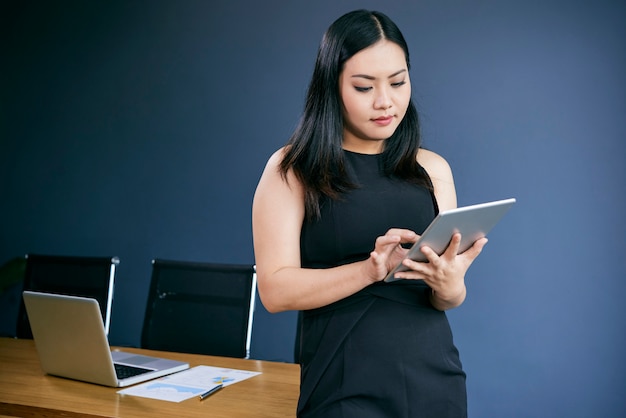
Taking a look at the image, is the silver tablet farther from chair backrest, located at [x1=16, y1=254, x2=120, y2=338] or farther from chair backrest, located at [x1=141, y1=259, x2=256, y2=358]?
chair backrest, located at [x1=16, y1=254, x2=120, y2=338]

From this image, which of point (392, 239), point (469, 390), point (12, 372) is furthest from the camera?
point (469, 390)

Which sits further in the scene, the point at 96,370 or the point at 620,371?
the point at 620,371

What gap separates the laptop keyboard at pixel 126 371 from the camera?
86.5 inches

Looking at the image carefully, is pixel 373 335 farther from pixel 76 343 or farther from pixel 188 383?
pixel 76 343

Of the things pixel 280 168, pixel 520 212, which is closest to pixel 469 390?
pixel 520 212

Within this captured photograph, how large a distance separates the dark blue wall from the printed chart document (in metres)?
1.79

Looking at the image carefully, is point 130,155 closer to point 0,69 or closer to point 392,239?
point 0,69

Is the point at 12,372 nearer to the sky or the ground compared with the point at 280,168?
nearer to the ground

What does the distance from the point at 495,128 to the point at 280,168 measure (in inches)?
96.7

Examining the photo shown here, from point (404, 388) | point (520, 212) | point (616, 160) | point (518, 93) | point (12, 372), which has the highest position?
point (518, 93)

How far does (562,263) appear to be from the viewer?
11.9 ft

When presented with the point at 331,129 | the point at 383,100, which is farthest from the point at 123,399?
the point at 383,100

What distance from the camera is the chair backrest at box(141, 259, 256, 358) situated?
115 inches

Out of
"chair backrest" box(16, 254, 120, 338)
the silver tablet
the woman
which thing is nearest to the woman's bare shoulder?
the woman
